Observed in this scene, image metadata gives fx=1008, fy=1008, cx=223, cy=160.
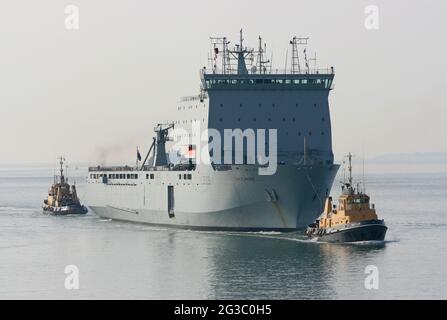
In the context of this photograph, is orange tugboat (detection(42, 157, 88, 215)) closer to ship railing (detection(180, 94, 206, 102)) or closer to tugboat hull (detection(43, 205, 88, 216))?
tugboat hull (detection(43, 205, 88, 216))

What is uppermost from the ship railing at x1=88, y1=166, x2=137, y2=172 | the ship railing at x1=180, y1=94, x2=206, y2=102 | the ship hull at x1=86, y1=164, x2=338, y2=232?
the ship railing at x1=180, y1=94, x2=206, y2=102

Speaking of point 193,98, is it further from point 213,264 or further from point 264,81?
point 213,264

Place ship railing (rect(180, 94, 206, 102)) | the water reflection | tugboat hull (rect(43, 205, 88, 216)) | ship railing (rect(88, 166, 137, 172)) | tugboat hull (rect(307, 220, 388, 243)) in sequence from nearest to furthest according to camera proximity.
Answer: the water reflection
tugboat hull (rect(307, 220, 388, 243))
ship railing (rect(180, 94, 206, 102))
ship railing (rect(88, 166, 137, 172))
tugboat hull (rect(43, 205, 88, 216))

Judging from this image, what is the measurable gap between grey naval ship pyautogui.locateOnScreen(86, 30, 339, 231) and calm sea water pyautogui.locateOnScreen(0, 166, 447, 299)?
1.53m

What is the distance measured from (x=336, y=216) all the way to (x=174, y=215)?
51.7ft

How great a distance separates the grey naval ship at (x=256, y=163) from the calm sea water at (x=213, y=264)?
153 cm

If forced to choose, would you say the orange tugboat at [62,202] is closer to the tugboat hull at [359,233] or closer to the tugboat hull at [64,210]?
the tugboat hull at [64,210]

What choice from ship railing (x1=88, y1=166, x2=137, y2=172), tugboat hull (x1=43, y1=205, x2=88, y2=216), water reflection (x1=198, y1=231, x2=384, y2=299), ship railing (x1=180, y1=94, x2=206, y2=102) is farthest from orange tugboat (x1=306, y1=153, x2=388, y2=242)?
tugboat hull (x1=43, y1=205, x2=88, y2=216)

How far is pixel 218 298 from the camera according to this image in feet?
150

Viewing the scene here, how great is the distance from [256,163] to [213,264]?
48.0 ft

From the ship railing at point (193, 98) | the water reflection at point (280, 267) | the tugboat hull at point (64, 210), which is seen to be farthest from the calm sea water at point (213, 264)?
the tugboat hull at point (64, 210)

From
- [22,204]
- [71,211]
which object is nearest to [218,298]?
[71,211]

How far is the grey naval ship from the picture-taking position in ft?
223

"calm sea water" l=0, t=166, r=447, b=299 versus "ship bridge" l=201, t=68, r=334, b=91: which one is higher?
"ship bridge" l=201, t=68, r=334, b=91
